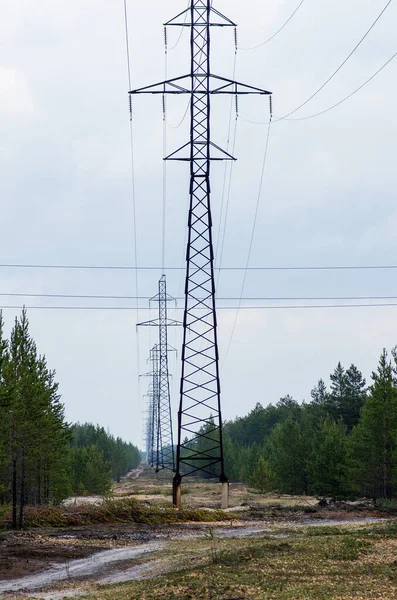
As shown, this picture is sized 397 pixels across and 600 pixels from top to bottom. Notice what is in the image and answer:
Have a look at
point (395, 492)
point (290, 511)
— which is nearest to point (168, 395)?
point (395, 492)

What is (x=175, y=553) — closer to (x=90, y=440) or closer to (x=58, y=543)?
(x=58, y=543)

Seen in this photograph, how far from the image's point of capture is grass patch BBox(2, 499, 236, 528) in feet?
113

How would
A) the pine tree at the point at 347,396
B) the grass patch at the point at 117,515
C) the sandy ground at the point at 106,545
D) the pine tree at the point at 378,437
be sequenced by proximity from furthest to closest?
1. the pine tree at the point at 347,396
2. the pine tree at the point at 378,437
3. the grass patch at the point at 117,515
4. the sandy ground at the point at 106,545

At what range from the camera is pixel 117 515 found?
117ft

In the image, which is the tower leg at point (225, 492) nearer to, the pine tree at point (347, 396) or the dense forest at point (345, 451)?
the dense forest at point (345, 451)

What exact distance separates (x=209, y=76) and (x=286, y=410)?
4455 inches

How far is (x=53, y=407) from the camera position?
1836 inches

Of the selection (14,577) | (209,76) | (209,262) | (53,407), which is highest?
(209,76)

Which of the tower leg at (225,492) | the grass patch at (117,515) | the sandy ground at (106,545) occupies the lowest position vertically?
the sandy ground at (106,545)

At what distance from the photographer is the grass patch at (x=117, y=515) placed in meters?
34.5

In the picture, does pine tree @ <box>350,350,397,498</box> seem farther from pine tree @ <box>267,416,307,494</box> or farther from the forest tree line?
pine tree @ <box>267,416,307,494</box>

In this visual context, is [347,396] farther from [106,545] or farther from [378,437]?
[106,545]

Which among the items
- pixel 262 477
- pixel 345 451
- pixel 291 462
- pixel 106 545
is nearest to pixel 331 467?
pixel 345 451

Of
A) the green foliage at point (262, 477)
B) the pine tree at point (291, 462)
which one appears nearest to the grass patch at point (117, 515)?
the green foliage at point (262, 477)
